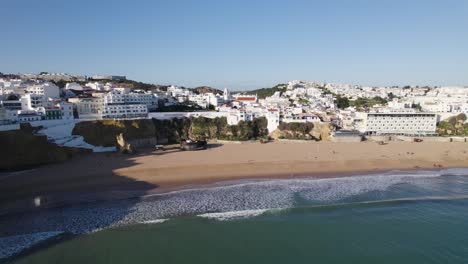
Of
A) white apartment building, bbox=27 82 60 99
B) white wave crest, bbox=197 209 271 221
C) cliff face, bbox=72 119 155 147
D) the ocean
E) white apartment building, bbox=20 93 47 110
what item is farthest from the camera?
white apartment building, bbox=27 82 60 99

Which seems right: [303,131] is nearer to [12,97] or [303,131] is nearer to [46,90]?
[12,97]

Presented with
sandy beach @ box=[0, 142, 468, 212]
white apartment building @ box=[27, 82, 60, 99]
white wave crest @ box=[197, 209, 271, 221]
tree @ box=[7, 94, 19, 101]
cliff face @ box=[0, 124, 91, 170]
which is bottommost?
white wave crest @ box=[197, 209, 271, 221]

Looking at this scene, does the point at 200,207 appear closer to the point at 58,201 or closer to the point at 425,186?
the point at 58,201

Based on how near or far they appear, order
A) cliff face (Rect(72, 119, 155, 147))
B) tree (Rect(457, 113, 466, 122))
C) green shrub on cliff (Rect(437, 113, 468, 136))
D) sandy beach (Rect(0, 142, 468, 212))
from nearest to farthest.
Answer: sandy beach (Rect(0, 142, 468, 212)), cliff face (Rect(72, 119, 155, 147)), green shrub on cliff (Rect(437, 113, 468, 136)), tree (Rect(457, 113, 466, 122))

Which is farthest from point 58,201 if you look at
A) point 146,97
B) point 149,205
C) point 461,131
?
point 461,131


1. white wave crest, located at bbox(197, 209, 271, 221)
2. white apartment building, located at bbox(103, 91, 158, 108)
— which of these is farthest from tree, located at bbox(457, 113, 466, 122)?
white apartment building, located at bbox(103, 91, 158, 108)

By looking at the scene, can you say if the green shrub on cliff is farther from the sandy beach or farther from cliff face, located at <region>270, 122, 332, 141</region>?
cliff face, located at <region>270, 122, 332, 141</region>

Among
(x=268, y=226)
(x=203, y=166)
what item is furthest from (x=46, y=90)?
(x=268, y=226)
